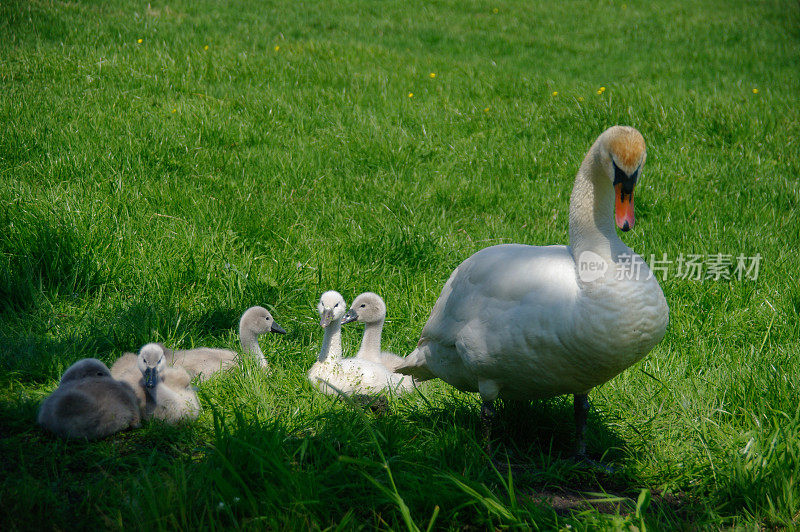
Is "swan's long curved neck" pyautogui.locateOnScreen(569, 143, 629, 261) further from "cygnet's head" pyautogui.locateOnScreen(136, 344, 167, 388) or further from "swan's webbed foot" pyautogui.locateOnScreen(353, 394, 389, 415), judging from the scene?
"cygnet's head" pyautogui.locateOnScreen(136, 344, 167, 388)

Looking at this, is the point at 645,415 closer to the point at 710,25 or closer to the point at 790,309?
the point at 790,309

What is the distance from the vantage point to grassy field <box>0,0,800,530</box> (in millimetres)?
2773

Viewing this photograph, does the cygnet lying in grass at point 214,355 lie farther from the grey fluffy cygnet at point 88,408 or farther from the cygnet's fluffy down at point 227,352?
the grey fluffy cygnet at point 88,408

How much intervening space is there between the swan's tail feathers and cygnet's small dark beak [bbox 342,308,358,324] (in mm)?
554

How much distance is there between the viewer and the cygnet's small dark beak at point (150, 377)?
348cm

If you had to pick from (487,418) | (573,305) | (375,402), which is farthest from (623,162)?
(375,402)

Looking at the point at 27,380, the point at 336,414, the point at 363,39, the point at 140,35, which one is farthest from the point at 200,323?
the point at 363,39

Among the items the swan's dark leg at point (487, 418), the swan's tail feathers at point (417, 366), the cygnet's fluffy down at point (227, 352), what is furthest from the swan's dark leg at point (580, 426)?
the cygnet's fluffy down at point (227, 352)

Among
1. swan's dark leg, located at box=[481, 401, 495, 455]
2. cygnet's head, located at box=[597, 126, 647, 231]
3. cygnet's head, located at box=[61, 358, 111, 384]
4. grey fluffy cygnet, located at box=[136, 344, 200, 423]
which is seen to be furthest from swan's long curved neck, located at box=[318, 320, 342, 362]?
cygnet's head, located at box=[597, 126, 647, 231]

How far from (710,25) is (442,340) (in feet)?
39.7

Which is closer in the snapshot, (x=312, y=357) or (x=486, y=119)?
(x=312, y=357)

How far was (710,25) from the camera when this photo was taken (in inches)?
512

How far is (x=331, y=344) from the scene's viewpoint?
4129 mm

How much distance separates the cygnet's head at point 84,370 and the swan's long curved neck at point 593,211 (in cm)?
237
